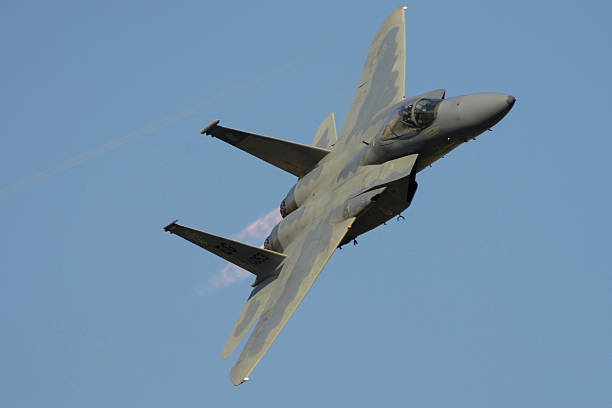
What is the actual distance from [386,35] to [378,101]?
3061 mm

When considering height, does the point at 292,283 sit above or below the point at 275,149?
below

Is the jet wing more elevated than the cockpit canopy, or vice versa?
the cockpit canopy

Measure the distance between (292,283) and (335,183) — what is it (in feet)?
11.0

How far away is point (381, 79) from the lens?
1396 inches

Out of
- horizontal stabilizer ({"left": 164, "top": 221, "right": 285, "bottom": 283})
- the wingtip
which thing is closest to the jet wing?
horizontal stabilizer ({"left": 164, "top": 221, "right": 285, "bottom": 283})

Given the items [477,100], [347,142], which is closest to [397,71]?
[347,142]

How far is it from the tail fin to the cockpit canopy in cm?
435

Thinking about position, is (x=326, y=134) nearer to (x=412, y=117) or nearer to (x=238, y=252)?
(x=238, y=252)

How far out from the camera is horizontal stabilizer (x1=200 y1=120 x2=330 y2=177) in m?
33.6

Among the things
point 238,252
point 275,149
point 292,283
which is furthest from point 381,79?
point 292,283

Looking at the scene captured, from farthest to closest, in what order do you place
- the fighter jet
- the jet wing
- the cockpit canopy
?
the cockpit canopy → the fighter jet → the jet wing

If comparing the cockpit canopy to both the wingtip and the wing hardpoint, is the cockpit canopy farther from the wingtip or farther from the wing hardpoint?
the wingtip

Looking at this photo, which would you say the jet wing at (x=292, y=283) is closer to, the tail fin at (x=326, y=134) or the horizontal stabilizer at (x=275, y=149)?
the horizontal stabilizer at (x=275, y=149)

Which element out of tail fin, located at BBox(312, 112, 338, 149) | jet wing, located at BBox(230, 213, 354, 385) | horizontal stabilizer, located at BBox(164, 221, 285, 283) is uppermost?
tail fin, located at BBox(312, 112, 338, 149)
